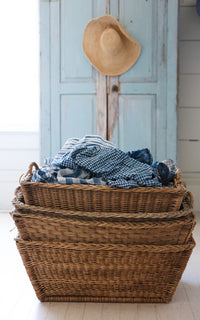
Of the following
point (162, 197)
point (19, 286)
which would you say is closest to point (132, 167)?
point (162, 197)

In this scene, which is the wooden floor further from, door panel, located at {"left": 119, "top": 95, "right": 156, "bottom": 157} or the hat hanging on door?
the hat hanging on door

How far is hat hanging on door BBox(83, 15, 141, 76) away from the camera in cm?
275

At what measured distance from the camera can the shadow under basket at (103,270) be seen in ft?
4.75

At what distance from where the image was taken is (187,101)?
335 centimetres

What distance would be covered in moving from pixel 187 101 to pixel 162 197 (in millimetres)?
2110

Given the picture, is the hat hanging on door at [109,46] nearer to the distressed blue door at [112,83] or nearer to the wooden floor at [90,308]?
the distressed blue door at [112,83]

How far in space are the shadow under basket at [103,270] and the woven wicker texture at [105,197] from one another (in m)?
0.14

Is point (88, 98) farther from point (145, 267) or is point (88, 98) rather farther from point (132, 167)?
point (145, 267)

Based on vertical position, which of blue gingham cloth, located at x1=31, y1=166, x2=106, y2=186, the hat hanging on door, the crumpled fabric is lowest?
blue gingham cloth, located at x1=31, y1=166, x2=106, y2=186

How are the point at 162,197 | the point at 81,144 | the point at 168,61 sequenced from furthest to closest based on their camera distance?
the point at 168,61, the point at 81,144, the point at 162,197

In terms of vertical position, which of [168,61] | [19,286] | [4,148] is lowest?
[19,286]

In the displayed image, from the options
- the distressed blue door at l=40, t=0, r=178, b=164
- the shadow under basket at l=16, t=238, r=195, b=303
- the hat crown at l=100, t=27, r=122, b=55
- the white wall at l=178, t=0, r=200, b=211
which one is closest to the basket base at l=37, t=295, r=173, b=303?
the shadow under basket at l=16, t=238, r=195, b=303

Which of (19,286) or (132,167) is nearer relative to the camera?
(132,167)

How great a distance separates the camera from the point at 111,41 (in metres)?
2.74
